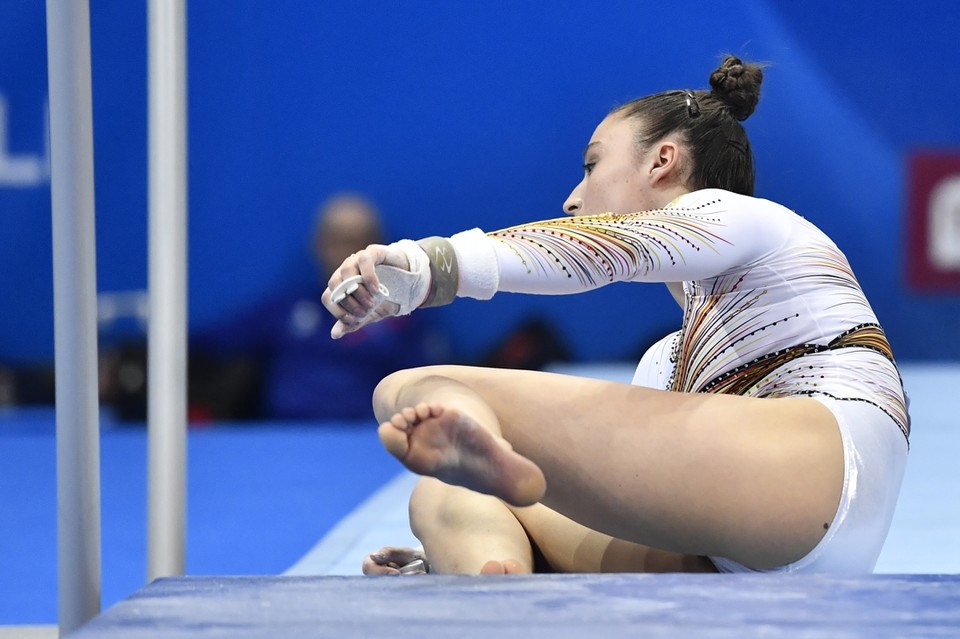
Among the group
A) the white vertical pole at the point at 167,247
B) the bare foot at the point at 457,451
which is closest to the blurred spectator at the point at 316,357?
the white vertical pole at the point at 167,247

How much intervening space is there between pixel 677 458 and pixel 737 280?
34cm

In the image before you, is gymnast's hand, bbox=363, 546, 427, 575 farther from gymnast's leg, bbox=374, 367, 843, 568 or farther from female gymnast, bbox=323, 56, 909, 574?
gymnast's leg, bbox=374, 367, 843, 568

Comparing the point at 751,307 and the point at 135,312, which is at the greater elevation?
the point at 135,312

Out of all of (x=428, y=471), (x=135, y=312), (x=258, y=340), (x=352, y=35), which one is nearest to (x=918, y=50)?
(x=352, y=35)

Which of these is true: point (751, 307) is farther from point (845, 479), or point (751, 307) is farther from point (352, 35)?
point (352, 35)

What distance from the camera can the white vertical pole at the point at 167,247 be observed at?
195cm

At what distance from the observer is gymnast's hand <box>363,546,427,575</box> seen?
187 centimetres

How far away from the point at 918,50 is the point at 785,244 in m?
4.69

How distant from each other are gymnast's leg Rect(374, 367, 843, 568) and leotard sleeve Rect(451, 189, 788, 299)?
0.16 metres

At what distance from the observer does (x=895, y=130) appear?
5.75 meters

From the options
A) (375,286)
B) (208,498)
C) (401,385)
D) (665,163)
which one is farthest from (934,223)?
(375,286)

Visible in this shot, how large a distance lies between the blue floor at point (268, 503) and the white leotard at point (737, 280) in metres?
0.33

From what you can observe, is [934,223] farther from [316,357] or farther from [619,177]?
[619,177]

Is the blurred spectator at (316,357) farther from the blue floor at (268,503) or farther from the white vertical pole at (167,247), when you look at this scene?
the white vertical pole at (167,247)
